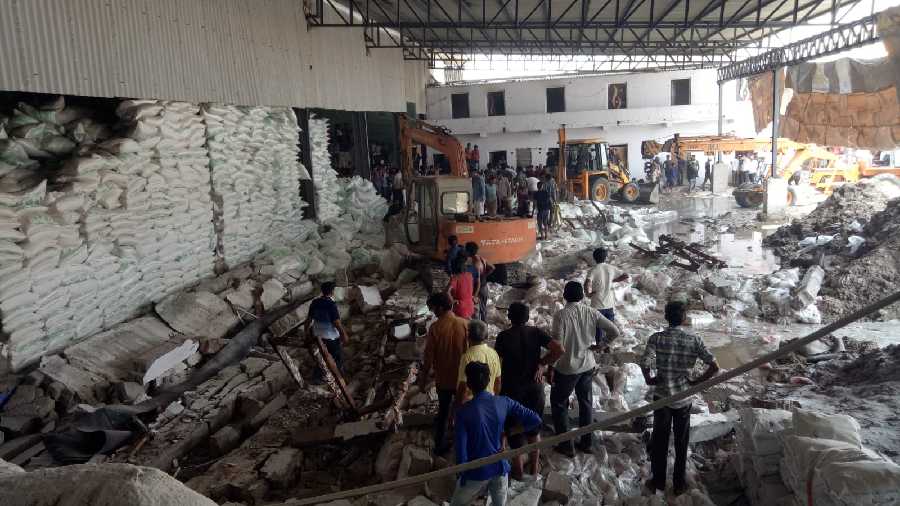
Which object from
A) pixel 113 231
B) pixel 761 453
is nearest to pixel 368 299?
pixel 113 231

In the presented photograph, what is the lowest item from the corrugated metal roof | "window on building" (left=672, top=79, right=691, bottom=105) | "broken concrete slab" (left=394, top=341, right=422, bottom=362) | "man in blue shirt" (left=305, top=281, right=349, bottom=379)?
"broken concrete slab" (left=394, top=341, right=422, bottom=362)

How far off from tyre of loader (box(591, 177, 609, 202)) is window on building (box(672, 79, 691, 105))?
8983mm

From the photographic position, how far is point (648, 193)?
64.7ft

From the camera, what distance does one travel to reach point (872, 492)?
2.69 meters

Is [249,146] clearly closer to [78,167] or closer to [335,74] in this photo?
[78,167]

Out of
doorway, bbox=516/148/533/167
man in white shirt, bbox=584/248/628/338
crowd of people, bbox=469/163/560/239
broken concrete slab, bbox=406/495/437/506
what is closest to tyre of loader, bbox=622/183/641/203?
crowd of people, bbox=469/163/560/239

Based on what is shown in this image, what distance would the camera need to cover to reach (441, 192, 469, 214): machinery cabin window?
382 inches

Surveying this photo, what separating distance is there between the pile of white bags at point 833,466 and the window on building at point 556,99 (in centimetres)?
2446

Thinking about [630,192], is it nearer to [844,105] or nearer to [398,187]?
[398,187]

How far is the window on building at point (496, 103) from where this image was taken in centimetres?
2698

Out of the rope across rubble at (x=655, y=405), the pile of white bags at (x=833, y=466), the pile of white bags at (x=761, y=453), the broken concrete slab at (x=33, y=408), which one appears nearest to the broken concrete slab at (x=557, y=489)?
the pile of white bags at (x=761, y=453)

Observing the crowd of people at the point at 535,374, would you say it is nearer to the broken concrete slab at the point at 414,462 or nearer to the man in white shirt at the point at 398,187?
the broken concrete slab at the point at 414,462

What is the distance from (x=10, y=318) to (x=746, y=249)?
41.5 ft

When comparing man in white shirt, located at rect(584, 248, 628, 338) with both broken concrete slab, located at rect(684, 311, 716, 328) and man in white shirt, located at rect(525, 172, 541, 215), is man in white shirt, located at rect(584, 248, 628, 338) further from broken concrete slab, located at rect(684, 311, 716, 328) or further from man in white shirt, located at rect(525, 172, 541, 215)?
man in white shirt, located at rect(525, 172, 541, 215)
